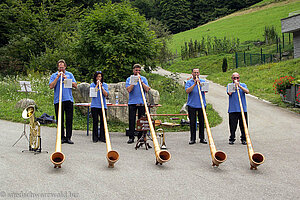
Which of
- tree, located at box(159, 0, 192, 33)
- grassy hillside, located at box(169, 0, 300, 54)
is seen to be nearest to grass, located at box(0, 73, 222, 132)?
grassy hillside, located at box(169, 0, 300, 54)

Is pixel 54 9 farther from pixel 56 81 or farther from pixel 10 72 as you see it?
pixel 56 81

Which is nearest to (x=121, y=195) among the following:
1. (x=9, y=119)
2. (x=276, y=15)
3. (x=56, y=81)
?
(x=56, y=81)

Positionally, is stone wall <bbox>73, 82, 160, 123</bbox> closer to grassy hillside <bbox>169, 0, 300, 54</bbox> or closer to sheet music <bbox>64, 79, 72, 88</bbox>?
sheet music <bbox>64, 79, 72, 88</bbox>

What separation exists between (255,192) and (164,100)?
12.3 metres

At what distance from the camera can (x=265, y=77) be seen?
25.2 metres

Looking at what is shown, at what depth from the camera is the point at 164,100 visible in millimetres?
16969

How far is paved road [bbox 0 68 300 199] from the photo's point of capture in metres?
4.66

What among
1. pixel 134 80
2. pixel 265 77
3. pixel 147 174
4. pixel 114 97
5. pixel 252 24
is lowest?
pixel 147 174

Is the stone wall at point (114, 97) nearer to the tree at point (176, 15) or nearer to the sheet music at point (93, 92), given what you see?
the sheet music at point (93, 92)

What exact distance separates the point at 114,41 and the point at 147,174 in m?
11.2

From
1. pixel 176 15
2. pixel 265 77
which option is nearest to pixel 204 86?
pixel 265 77

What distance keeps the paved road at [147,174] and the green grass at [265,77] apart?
36.5 feet

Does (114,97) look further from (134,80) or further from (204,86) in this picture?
(204,86)

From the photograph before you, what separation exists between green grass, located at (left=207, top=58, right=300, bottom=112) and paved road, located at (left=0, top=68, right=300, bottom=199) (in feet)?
36.5
